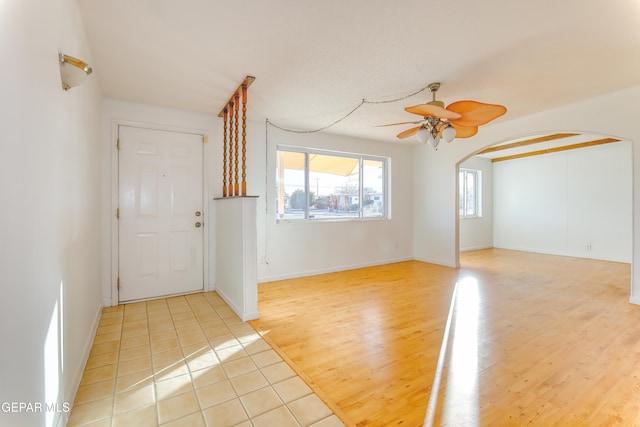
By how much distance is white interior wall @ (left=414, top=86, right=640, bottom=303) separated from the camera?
10.5ft

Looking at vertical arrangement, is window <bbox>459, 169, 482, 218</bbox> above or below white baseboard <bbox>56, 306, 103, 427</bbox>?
above

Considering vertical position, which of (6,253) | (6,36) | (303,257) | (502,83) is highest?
(502,83)

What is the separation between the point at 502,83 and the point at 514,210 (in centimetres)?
538

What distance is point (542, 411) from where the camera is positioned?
160 cm

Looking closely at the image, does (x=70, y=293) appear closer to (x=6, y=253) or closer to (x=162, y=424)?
(x=162, y=424)

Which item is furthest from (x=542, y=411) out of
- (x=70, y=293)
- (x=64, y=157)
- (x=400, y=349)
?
(x=64, y=157)

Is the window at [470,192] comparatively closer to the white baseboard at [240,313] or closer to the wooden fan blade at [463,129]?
the wooden fan blade at [463,129]

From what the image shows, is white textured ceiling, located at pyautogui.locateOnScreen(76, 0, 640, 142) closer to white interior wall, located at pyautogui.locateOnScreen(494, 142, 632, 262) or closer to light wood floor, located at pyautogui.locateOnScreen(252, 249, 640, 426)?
light wood floor, located at pyautogui.locateOnScreen(252, 249, 640, 426)

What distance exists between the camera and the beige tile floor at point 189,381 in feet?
5.10

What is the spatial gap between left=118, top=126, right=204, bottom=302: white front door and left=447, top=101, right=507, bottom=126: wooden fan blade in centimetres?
309

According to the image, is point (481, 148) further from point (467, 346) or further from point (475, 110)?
point (467, 346)

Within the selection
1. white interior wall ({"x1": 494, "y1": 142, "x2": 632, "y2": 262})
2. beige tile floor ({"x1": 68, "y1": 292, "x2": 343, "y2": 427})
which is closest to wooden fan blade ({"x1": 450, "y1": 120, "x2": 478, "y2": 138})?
beige tile floor ({"x1": 68, "y1": 292, "x2": 343, "y2": 427})

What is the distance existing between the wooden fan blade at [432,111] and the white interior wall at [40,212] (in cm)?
232

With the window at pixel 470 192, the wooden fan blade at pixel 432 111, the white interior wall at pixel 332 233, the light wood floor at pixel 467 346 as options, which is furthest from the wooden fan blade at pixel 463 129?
the window at pixel 470 192
